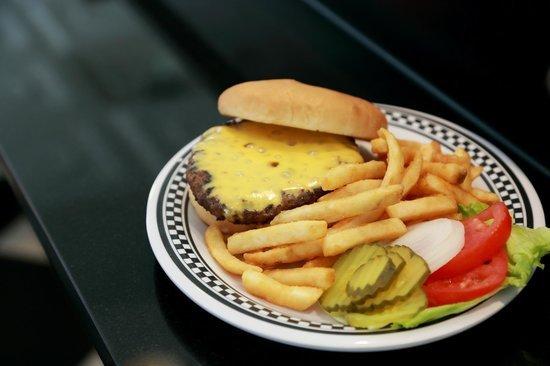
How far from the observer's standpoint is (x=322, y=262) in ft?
5.02

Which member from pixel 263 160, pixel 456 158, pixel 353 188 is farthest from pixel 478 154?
pixel 263 160

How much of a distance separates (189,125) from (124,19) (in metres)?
0.95

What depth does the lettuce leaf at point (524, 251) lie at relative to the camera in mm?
1410

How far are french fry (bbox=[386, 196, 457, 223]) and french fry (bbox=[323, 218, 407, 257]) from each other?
3 cm

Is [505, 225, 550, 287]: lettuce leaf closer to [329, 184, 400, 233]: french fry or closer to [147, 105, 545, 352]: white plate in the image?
[147, 105, 545, 352]: white plate

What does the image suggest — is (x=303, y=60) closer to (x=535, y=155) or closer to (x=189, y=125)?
(x=189, y=125)

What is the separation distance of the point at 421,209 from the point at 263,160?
16.4 inches

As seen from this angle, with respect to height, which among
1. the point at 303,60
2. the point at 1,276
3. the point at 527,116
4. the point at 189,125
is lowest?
the point at 1,276

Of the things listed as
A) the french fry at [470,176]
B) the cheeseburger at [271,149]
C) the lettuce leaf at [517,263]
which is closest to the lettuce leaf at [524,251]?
the lettuce leaf at [517,263]

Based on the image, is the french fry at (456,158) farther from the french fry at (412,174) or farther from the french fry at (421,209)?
the french fry at (421,209)

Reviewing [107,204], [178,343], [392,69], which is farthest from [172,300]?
[392,69]

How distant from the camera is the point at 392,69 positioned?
8.39 ft

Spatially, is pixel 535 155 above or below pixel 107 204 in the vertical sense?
above

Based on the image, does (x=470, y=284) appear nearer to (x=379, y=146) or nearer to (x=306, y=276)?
(x=306, y=276)
